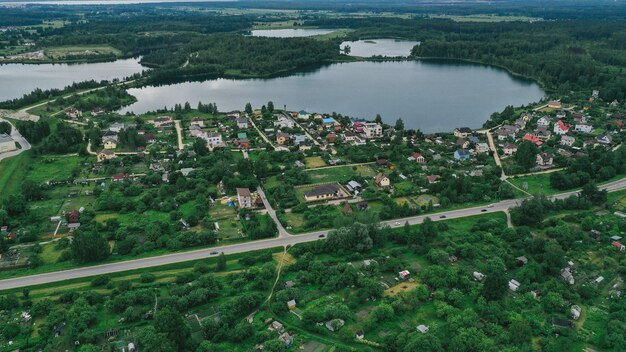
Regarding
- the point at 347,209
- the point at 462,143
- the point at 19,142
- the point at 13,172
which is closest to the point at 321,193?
the point at 347,209

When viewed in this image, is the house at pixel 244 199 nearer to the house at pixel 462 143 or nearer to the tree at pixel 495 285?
the tree at pixel 495 285

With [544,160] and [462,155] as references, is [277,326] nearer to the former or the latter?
[462,155]

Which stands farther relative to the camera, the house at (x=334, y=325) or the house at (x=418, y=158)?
the house at (x=418, y=158)

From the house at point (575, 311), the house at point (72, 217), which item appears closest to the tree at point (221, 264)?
the house at point (72, 217)

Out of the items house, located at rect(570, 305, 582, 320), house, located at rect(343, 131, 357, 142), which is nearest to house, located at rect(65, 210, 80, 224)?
house, located at rect(343, 131, 357, 142)

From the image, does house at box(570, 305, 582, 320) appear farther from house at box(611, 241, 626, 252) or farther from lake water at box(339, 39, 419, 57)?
lake water at box(339, 39, 419, 57)
